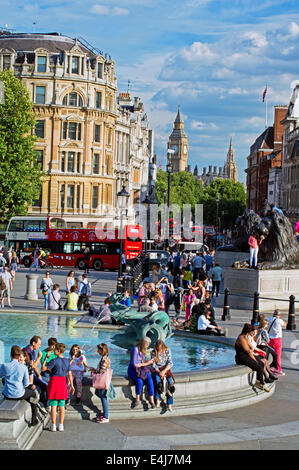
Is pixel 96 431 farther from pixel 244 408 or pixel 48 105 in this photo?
pixel 48 105

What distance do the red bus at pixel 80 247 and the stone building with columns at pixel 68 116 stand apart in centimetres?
1875

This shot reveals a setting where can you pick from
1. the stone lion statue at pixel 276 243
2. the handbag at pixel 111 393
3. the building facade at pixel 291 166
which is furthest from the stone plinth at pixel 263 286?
the building facade at pixel 291 166

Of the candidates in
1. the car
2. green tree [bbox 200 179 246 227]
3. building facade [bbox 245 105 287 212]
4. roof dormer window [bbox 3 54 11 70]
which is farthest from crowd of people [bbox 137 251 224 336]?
green tree [bbox 200 179 246 227]

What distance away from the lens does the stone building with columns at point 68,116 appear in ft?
235

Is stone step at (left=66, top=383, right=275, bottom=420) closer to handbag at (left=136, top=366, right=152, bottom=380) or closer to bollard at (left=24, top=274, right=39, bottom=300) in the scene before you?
handbag at (left=136, top=366, right=152, bottom=380)

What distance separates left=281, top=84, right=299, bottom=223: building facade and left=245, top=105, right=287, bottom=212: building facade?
8.57 m

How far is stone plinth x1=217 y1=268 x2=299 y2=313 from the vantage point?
25.5 m

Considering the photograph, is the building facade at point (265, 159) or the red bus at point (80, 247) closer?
the red bus at point (80, 247)

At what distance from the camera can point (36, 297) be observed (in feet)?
91.6

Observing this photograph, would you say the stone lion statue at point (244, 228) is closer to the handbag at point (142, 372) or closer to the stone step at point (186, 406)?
the stone step at point (186, 406)

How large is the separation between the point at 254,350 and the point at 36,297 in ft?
50.5

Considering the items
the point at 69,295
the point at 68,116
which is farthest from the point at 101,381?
the point at 68,116

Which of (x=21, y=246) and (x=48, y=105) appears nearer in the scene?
(x=21, y=246)
